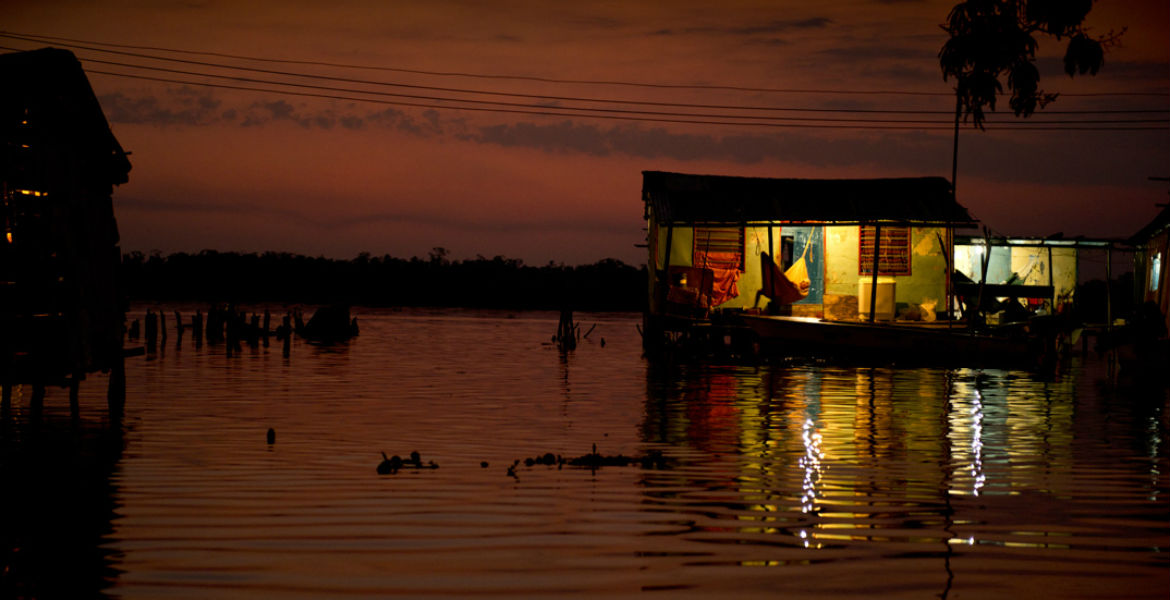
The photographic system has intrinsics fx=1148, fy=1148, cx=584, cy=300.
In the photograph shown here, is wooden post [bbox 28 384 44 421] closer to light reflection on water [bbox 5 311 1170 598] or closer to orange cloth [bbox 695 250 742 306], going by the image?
light reflection on water [bbox 5 311 1170 598]

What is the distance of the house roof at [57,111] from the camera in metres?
Result: 15.8

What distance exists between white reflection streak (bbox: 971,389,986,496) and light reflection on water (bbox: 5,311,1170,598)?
60 mm

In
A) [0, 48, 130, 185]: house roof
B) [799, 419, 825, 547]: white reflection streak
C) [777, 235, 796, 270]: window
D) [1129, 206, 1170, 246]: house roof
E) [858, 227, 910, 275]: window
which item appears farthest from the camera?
[777, 235, 796, 270]: window

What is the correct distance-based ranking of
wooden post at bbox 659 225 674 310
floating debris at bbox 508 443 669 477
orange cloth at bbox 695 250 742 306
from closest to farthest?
floating debris at bbox 508 443 669 477 < wooden post at bbox 659 225 674 310 < orange cloth at bbox 695 250 742 306

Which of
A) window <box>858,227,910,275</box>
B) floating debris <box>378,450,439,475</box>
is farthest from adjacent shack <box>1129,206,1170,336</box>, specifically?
floating debris <box>378,450,439,475</box>

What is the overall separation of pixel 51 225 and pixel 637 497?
412 inches

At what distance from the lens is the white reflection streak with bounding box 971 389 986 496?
1174 centimetres

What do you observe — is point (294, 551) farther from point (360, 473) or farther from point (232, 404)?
point (232, 404)

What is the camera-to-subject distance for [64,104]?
56.6 feet

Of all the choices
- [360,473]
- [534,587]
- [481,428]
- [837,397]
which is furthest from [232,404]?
[534,587]

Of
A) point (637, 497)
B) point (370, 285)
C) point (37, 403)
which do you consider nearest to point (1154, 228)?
point (637, 497)

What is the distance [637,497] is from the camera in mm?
10570

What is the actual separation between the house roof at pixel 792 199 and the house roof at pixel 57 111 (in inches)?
780

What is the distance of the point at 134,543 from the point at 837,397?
55.0 ft
